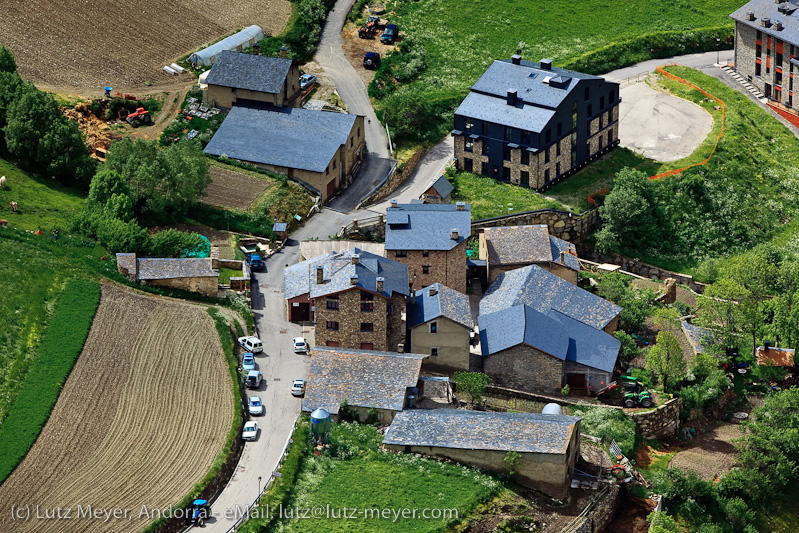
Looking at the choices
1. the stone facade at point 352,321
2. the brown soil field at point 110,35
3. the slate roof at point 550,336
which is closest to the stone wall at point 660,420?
the slate roof at point 550,336

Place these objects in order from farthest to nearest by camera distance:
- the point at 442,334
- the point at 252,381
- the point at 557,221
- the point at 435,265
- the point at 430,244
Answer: the point at 557,221 → the point at 435,265 → the point at 430,244 → the point at 442,334 → the point at 252,381

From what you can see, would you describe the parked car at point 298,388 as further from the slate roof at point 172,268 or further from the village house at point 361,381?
the slate roof at point 172,268

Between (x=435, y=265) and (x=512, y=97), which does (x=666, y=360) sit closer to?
(x=435, y=265)

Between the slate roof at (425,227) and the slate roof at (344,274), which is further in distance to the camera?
the slate roof at (425,227)

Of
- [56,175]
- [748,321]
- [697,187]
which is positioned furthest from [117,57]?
[748,321]

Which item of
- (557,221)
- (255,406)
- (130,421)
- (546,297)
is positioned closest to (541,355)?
(546,297)

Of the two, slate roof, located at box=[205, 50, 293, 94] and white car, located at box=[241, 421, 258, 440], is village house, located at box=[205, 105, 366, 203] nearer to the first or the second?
slate roof, located at box=[205, 50, 293, 94]
